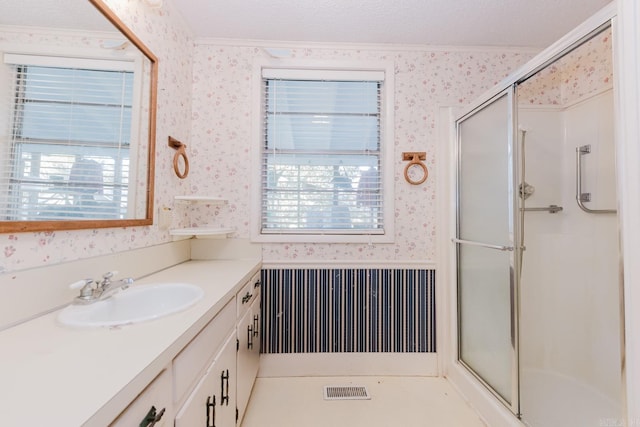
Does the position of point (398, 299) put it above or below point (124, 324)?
below

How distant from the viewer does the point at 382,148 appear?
80.8 inches

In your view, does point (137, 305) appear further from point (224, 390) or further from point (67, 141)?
point (67, 141)

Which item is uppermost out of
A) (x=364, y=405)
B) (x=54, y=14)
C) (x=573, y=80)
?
(x=573, y=80)

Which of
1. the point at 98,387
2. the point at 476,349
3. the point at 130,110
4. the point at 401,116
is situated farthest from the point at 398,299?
the point at 130,110

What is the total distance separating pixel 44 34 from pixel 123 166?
53cm

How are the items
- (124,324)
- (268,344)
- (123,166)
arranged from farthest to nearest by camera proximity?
(268,344)
(123,166)
(124,324)

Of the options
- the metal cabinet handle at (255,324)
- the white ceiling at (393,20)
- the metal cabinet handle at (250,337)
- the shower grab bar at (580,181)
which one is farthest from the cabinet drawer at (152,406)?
the shower grab bar at (580,181)

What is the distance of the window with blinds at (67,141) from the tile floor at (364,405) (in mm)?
1390

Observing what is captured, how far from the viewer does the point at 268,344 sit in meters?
1.97

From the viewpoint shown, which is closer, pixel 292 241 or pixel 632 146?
pixel 632 146

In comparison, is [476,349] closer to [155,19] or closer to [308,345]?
[308,345]

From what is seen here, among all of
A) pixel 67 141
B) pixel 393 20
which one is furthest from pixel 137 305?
pixel 393 20

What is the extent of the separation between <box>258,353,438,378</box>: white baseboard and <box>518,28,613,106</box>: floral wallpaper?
1942mm

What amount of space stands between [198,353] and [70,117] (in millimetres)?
993
